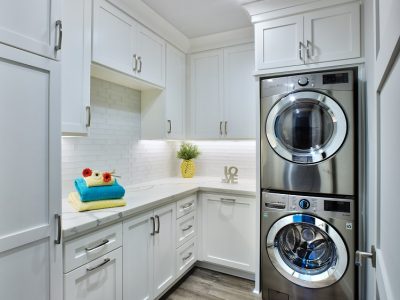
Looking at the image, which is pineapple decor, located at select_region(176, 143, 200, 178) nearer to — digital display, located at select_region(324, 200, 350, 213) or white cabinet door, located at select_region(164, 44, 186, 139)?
white cabinet door, located at select_region(164, 44, 186, 139)

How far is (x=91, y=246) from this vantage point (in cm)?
143

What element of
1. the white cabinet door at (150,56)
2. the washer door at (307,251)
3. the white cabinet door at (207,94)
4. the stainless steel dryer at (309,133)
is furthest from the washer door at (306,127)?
the white cabinet door at (150,56)

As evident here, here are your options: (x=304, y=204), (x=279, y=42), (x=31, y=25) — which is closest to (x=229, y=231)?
(x=304, y=204)

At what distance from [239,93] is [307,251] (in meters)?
1.67

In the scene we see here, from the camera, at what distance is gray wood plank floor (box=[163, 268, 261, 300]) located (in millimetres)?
2195

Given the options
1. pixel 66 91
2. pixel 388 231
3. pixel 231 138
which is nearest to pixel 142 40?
pixel 66 91

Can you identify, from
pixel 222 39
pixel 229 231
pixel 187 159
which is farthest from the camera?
pixel 187 159

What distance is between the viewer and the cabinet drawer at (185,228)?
2269 mm

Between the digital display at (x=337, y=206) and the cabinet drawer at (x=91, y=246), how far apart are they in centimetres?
148

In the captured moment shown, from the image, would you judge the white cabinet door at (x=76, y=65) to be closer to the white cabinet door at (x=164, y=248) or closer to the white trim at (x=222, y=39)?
the white cabinet door at (x=164, y=248)

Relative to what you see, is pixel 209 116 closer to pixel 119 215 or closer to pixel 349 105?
pixel 349 105

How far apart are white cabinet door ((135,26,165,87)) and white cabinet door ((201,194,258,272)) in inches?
51.2

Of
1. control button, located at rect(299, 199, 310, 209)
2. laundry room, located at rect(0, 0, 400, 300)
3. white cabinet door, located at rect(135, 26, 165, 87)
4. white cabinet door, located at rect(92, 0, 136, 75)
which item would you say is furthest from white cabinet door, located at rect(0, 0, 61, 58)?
control button, located at rect(299, 199, 310, 209)

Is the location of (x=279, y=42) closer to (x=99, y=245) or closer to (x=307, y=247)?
(x=307, y=247)
